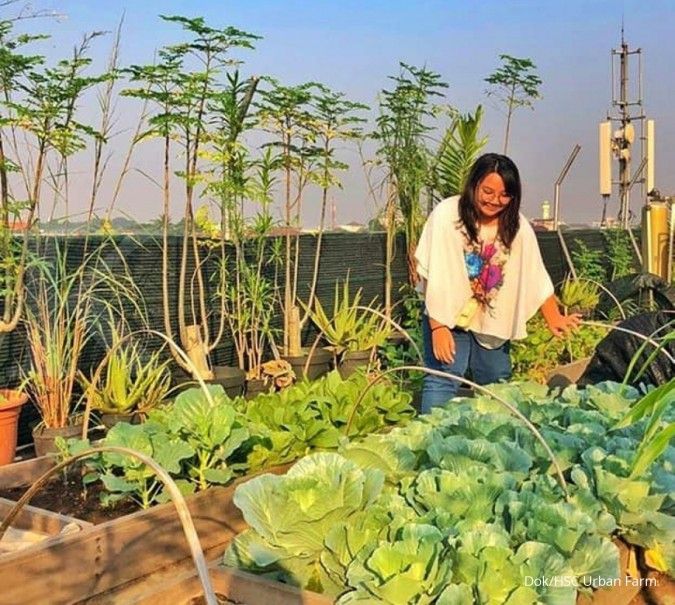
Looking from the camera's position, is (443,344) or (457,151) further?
(457,151)

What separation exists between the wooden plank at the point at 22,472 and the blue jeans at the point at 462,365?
4.85 ft

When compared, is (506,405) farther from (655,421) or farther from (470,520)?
(655,421)

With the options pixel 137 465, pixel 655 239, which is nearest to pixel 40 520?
pixel 137 465

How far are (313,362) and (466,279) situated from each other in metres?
2.26

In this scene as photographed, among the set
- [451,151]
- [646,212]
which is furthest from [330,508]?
[646,212]

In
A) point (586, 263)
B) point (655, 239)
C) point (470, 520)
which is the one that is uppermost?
point (655, 239)

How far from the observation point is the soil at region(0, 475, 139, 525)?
254cm

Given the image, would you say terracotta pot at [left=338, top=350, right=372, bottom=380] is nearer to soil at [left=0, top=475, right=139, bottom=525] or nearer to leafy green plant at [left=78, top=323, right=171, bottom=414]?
leafy green plant at [left=78, top=323, right=171, bottom=414]

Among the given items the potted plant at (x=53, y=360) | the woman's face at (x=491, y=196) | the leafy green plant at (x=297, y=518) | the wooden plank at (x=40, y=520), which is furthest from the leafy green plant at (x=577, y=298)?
the leafy green plant at (x=297, y=518)

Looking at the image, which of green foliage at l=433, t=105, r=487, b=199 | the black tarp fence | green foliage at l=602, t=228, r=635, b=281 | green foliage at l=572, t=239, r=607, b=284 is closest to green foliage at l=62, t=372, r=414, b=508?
the black tarp fence

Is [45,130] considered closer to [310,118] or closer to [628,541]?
[310,118]

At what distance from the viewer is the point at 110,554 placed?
2.18 m

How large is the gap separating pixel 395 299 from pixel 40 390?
3.64m

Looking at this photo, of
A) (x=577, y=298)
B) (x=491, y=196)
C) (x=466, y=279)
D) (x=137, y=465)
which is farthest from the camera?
Result: (x=577, y=298)
